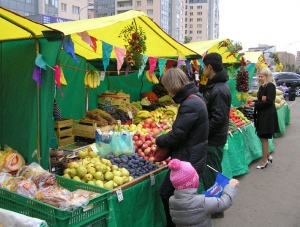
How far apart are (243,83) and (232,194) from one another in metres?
7.25

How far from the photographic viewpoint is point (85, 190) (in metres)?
3.11

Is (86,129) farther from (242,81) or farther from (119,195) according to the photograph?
(242,81)

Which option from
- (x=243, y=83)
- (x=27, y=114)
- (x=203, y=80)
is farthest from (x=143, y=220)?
(x=243, y=83)

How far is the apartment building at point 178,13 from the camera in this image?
95.3 meters

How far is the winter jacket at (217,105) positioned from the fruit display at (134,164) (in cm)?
81

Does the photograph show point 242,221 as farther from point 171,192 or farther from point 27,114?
point 27,114

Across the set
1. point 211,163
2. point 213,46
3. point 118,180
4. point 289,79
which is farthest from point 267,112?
point 289,79

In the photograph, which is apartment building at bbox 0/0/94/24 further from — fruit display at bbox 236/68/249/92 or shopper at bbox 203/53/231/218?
shopper at bbox 203/53/231/218

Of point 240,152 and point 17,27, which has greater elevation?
point 17,27

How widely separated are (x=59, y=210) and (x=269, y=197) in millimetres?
3793

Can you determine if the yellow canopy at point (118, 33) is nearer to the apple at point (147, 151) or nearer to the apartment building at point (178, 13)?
the apple at point (147, 151)

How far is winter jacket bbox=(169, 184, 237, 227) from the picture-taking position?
2.46 m

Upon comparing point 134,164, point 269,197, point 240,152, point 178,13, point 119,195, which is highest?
point 178,13

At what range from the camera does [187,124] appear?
3031 mm
